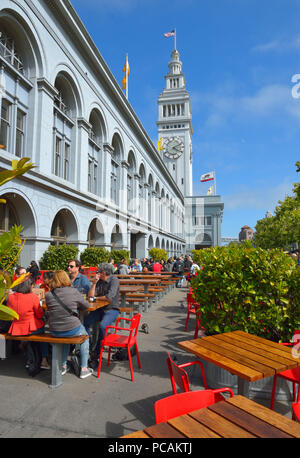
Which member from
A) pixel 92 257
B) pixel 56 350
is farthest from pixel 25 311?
pixel 92 257

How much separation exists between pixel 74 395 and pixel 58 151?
14366mm

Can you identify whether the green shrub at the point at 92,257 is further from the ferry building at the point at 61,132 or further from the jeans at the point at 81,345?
the jeans at the point at 81,345

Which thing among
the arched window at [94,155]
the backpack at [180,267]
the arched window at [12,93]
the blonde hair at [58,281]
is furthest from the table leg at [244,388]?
the arched window at [94,155]

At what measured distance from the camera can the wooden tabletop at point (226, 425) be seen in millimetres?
1710

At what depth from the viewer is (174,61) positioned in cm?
Answer: 8488

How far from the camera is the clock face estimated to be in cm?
7600

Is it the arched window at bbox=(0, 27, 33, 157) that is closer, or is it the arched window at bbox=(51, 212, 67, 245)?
the arched window at bbox=(0, 27, 33, 157)

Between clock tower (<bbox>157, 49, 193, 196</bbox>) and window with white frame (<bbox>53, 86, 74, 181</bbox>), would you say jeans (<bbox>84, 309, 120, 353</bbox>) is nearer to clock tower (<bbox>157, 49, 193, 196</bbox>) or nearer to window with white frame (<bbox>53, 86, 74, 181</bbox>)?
window with white frame (<bbox>53, 86, 74, 181</bbox>)

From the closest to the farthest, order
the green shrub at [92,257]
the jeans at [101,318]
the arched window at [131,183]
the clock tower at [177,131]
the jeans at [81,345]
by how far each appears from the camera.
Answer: the jeans at [81,345]
the jeans at [101,318]
the green shrub at [92,257]
the arched window at [131,183]
the clock tower at [177,131]

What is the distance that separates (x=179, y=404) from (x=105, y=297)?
3661mm

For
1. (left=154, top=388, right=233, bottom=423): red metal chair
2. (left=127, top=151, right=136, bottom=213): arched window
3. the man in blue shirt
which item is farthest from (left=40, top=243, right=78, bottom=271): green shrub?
(left=127, top=151, right=136, bottom=213): arched window

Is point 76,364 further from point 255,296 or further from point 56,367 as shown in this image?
point 255,296

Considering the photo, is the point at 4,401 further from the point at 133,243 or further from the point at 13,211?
the point at 133,243

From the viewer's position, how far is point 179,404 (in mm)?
2139
